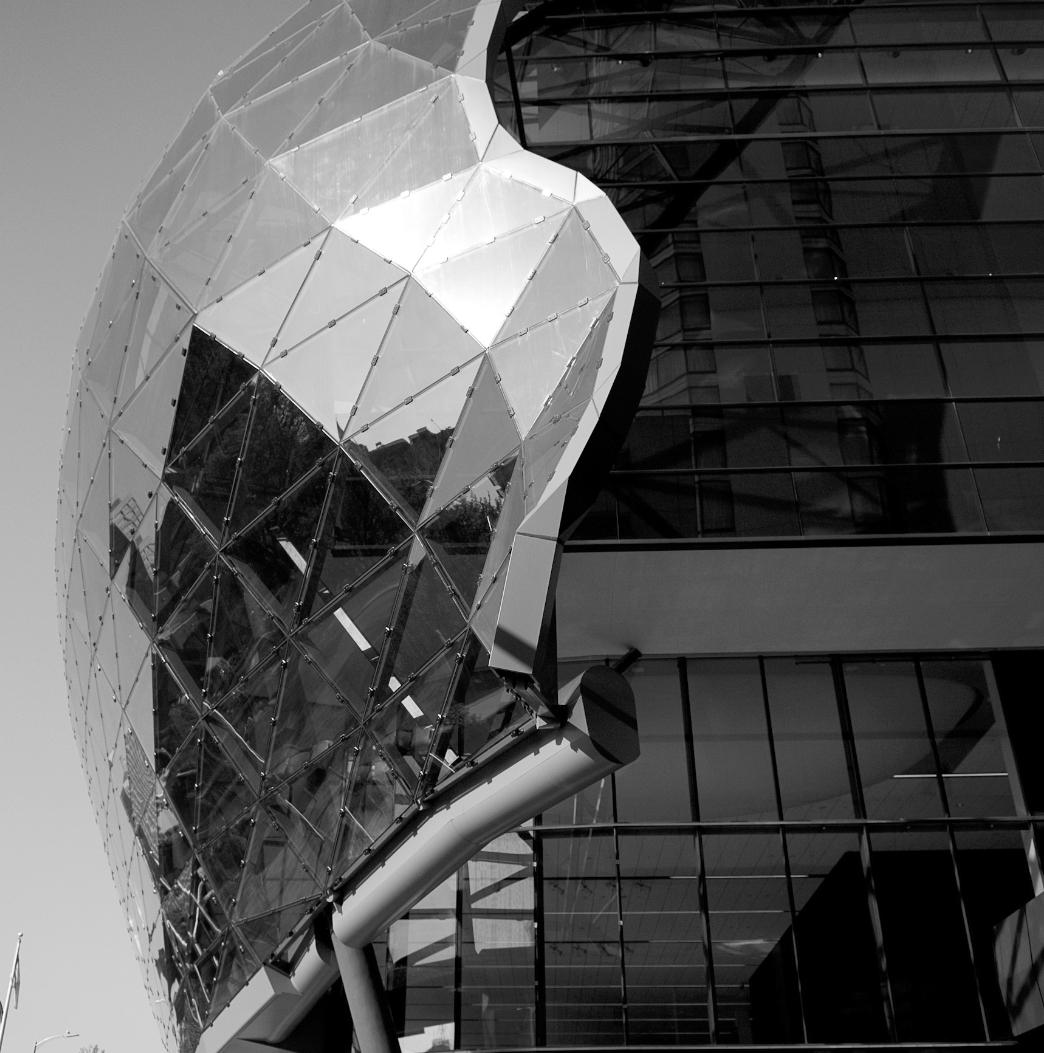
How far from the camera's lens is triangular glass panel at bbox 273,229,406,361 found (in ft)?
41.6

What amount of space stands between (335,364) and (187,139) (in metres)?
6.37

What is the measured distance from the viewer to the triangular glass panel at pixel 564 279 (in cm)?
1149

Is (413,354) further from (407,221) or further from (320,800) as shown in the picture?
(320,800)

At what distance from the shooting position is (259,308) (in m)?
13.2

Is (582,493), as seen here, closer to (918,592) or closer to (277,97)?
(277,97)

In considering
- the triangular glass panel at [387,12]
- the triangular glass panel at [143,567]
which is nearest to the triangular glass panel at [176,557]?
the triangular glass panel at [143,567]

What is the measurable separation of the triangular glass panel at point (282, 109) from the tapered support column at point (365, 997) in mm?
10234

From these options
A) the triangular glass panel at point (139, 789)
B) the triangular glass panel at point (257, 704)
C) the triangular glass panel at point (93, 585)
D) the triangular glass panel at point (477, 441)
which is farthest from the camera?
the triangular glass panel at point (93, 585)

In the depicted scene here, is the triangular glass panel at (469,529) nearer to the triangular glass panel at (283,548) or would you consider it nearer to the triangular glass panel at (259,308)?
the triangular glass panel at (283,548)

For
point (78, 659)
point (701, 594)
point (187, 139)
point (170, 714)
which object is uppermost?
point (187, 139)

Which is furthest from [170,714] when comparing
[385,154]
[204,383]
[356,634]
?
[385,154]

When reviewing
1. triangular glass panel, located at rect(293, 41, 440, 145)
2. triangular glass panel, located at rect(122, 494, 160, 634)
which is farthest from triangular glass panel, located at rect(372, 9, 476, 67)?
triangular glass panel, located at rect(122, 494, 160, 634)

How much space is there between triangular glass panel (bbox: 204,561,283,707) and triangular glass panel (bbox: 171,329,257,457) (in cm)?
183

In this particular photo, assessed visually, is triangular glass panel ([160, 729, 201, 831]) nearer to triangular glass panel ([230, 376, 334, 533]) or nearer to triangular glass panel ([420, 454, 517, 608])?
triangular glass panel ([230, 376, 334, 533])
